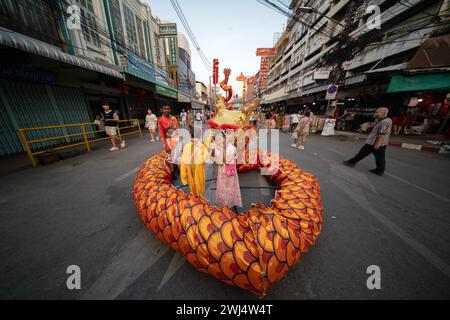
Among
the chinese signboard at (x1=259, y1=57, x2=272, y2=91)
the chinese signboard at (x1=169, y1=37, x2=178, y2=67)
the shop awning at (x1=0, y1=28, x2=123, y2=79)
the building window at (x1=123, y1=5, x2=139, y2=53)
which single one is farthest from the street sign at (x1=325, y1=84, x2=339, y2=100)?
the chinese signboard at (x1=259, y1=57, x2=272, y2=91)

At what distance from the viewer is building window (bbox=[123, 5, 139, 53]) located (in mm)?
10615

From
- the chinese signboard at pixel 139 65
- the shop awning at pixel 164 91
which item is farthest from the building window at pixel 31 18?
the shop awning at pixel 164 91

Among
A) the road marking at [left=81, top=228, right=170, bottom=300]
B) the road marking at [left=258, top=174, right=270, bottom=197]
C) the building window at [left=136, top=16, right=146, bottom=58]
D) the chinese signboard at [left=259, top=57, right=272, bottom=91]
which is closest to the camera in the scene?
the road marking at [left=81, top=228, right=170, bottom=300]

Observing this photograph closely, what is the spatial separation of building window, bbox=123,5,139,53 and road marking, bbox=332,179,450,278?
15.5 metres

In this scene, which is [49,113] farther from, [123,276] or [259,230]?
[259,230]

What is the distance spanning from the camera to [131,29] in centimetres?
1116

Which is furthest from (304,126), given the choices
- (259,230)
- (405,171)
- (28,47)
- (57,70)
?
(57,70)

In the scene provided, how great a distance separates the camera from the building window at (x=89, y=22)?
24.7 ft

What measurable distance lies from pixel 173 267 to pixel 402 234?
2870 mm

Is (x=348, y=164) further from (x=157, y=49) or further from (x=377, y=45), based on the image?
→ (x=157, y=49)

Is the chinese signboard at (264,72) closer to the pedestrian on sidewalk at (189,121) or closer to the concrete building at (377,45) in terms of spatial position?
the concrete building at (377,45)

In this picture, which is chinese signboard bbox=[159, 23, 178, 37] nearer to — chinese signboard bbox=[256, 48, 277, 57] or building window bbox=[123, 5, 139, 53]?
building window bbox=[123, 5, 139, 53]

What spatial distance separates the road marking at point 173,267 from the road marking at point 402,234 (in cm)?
264

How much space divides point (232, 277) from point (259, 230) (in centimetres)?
43
